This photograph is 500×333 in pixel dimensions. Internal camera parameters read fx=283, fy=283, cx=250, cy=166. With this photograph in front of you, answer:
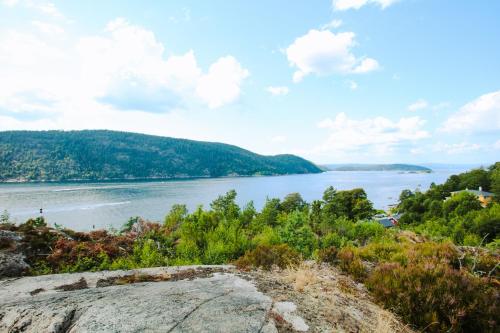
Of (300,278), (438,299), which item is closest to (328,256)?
(300,278)

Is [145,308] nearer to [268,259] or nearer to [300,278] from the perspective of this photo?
[300,278]

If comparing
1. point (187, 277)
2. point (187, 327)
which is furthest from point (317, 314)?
point (187, 277)

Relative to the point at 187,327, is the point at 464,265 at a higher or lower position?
lower

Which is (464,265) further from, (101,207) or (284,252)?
(101,207)

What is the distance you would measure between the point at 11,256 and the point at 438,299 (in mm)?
7540

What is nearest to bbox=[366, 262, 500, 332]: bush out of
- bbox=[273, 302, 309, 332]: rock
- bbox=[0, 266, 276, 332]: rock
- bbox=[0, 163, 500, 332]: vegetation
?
bbox=[0, 163, 500, 332]: vegetation

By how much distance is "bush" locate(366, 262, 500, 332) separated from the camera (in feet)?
12.5

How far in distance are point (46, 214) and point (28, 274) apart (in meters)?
70.2

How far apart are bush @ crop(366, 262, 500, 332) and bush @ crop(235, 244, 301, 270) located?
60.4 inches

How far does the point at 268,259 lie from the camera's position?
212 inches

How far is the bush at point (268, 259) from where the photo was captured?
207 inches

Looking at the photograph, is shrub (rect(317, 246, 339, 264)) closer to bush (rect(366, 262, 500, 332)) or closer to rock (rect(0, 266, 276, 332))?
bush (rect(366, 262, 500, 332))

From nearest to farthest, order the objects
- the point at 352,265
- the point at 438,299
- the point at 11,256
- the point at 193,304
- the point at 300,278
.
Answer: the point at 193,304 < the point at 438,299 < the point at 300,278 < the point at 352,265 < the point at 11,256

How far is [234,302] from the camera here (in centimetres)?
329
